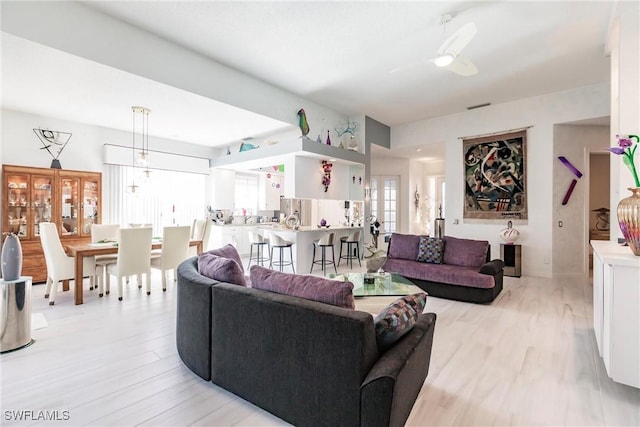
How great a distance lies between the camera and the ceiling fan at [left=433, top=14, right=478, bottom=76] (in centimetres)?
277

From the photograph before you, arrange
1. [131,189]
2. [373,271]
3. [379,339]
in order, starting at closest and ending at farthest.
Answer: [379,339], [373,271], [131,189]

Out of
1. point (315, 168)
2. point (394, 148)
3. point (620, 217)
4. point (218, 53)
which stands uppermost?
point (218, 53)

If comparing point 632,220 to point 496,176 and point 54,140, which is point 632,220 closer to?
point 496,176

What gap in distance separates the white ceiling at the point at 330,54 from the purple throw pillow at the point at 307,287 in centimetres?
280

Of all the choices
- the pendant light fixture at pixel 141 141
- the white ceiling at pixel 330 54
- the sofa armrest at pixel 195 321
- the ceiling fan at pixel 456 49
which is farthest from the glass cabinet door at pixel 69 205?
the ceiling fan at pixel 456 49

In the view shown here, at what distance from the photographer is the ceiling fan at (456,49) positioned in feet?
9.10

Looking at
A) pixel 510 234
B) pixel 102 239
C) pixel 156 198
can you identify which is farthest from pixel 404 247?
pixel 156 198

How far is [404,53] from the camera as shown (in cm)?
411

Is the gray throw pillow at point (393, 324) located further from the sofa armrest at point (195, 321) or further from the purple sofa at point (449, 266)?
the purple sofa at point (449, 266)

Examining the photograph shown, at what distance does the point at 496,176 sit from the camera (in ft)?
19.9

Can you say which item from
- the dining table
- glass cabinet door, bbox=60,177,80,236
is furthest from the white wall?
glass cabinet door, bbox=60,177,80,236

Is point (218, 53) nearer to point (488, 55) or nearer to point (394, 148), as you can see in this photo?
point (488, 55)

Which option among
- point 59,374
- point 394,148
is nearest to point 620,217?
point 59,374

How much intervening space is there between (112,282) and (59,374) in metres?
3.24
